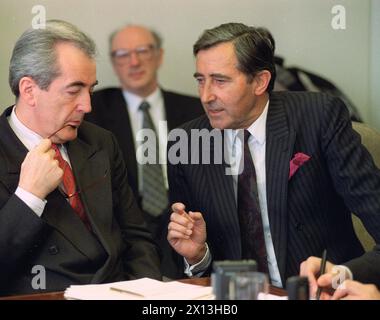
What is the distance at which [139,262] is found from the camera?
2.78 metres

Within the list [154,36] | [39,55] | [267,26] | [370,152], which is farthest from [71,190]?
[267,26]

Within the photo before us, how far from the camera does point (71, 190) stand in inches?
106

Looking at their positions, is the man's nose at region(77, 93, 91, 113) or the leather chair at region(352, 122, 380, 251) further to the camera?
the leather chair at region(352, 122, 380, 251)

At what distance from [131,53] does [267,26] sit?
0.79 meters

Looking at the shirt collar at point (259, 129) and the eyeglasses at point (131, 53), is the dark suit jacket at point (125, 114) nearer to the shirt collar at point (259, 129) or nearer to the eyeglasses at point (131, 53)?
the eyeglasses at point (131, 53)

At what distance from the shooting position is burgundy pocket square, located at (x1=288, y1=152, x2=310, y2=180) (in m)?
2.85

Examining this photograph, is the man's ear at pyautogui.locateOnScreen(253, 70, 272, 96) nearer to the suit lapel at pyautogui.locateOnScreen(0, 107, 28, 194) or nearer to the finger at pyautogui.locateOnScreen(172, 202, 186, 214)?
the finger at pyautogui.locateOnScreen(172, 202, 186, 214)

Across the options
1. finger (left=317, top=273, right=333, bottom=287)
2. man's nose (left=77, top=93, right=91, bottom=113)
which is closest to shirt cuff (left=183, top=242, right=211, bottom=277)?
man's nose (left=77, top=93, right=91, bottom=113)

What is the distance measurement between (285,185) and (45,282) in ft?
2.80

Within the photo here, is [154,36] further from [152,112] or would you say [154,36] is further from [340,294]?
[340,294]

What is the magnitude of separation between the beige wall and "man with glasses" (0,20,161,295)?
5.94 ft

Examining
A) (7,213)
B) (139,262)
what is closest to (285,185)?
(139,262)

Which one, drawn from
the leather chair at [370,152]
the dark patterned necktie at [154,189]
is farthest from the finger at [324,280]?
the dark patterned necktie at [154,189]
